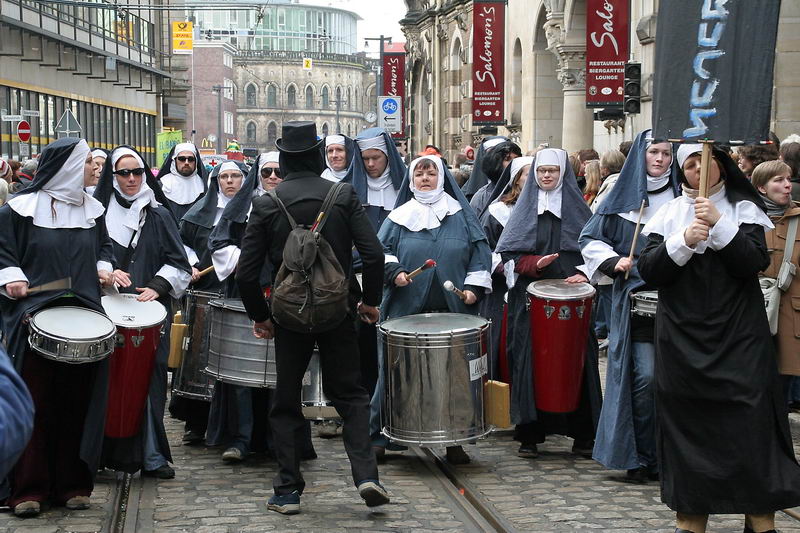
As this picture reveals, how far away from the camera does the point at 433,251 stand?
839 centimetres

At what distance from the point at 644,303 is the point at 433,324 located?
4.03 feet

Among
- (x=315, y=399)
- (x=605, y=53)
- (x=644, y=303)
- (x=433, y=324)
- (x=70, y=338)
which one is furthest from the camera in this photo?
(x=605, y=53)

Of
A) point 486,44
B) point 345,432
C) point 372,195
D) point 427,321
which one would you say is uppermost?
point 486,44

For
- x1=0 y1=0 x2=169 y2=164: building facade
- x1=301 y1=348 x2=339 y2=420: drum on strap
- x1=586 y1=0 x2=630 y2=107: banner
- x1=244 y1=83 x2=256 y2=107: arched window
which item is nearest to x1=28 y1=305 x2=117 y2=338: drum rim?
x1=301 y1=348 x2=339 y2=420: drum on strap

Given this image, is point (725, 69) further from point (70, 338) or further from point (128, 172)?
point (128, 172)

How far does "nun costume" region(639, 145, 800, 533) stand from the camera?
19.4ft

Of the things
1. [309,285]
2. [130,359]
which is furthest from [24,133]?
[309,285]

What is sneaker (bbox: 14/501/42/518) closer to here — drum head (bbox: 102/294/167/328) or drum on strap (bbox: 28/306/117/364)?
drum on strap (bbox: 28/306/117/364)

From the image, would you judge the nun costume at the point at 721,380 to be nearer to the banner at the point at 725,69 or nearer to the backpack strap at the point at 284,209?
the banner at the point at 725,69

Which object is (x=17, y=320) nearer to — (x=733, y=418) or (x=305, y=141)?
(x=305, y=141)

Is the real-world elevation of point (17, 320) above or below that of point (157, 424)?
above

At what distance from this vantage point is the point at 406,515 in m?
7.07

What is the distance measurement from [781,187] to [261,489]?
3.60 metres

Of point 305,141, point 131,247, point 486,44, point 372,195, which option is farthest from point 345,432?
point 486,44
